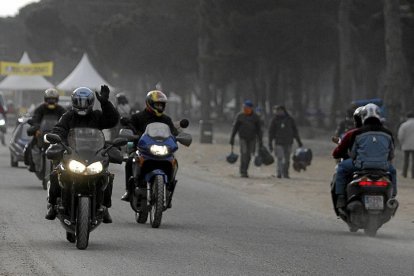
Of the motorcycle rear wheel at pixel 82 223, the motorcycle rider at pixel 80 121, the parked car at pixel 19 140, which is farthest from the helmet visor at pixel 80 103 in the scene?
the parked car at pixel 19 140

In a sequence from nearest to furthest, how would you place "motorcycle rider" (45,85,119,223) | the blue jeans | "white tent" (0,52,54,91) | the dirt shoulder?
"motorcycle rider" (45,85,119,223), the blue jeans, the dirt shoulder, "white tent" (0,52,54,91)

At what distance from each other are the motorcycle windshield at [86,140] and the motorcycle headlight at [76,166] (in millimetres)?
140

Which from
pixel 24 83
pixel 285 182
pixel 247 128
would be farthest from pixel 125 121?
pixel 24 83

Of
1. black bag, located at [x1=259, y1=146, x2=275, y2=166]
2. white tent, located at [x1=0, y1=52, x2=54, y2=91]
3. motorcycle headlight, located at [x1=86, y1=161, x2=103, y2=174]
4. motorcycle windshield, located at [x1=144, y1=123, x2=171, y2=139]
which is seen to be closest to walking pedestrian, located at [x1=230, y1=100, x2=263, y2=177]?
black bag, located at [x1=259, y1=146, x2=275, y2=166]

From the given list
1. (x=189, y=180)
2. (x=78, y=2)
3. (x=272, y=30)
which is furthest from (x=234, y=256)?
(x=78, y=2)

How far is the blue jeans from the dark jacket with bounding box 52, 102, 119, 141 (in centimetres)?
325

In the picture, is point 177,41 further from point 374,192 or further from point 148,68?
point 374,192

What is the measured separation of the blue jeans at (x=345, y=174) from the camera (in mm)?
15398

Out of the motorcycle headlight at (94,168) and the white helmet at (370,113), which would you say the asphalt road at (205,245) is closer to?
the motorcycle headlight at (94,168)

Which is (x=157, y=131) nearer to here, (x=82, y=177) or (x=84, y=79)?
(x=82, y=177)

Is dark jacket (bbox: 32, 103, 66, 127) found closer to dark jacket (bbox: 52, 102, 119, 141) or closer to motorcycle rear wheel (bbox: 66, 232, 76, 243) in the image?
dark jacket (bbox: 52, 102, 119, 141)

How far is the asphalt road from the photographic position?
11328 mm

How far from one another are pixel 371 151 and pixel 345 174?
58cm

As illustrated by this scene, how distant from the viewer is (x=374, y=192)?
14.9 metres
